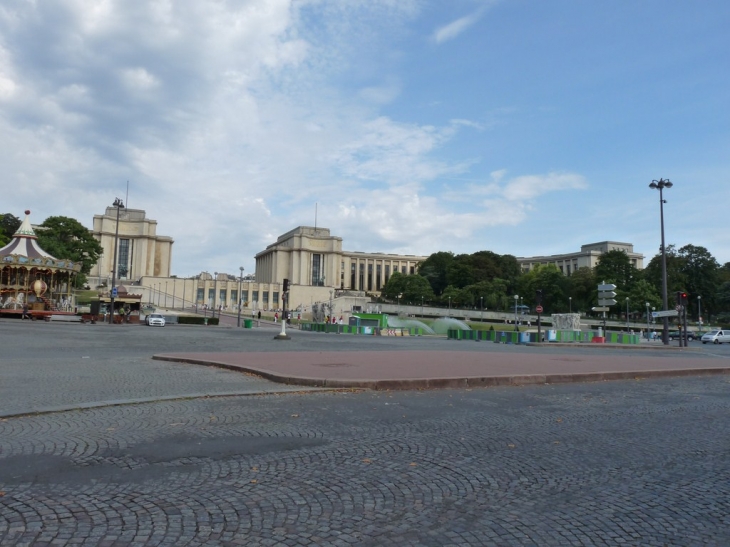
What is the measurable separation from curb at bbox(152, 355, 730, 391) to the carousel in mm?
42787

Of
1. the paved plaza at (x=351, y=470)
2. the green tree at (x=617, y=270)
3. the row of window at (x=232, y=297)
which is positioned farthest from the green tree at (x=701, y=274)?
the paved plaza at (x=351, y=470)

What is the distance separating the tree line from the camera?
97562mm

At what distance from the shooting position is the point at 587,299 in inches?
4188

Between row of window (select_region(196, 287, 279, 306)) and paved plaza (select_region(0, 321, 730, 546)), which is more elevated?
row of window (select_region(196, 287, 279, 306))

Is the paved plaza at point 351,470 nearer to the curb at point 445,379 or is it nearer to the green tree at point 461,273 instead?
the curb at point 445,379

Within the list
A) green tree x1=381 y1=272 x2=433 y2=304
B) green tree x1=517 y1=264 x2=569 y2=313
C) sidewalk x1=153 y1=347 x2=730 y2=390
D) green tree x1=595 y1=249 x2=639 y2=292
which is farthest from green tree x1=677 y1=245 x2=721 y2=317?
sidewalk x1=153 y1=347 x2=730 y2=390

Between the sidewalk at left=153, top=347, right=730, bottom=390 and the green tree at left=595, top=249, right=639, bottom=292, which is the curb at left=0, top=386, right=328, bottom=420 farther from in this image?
the green tree at left=595, top=249, right=639, bottom=292

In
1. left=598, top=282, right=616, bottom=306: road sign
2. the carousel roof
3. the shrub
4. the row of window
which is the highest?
the carousel roof

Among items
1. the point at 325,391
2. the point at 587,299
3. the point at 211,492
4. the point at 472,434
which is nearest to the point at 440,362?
the point at 325,391

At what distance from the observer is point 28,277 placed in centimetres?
5288

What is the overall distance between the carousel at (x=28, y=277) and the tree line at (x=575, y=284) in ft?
208

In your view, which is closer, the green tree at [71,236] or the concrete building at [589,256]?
the green tree at [71,236]

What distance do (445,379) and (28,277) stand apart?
52.8 m

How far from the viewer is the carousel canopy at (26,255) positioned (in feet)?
166
